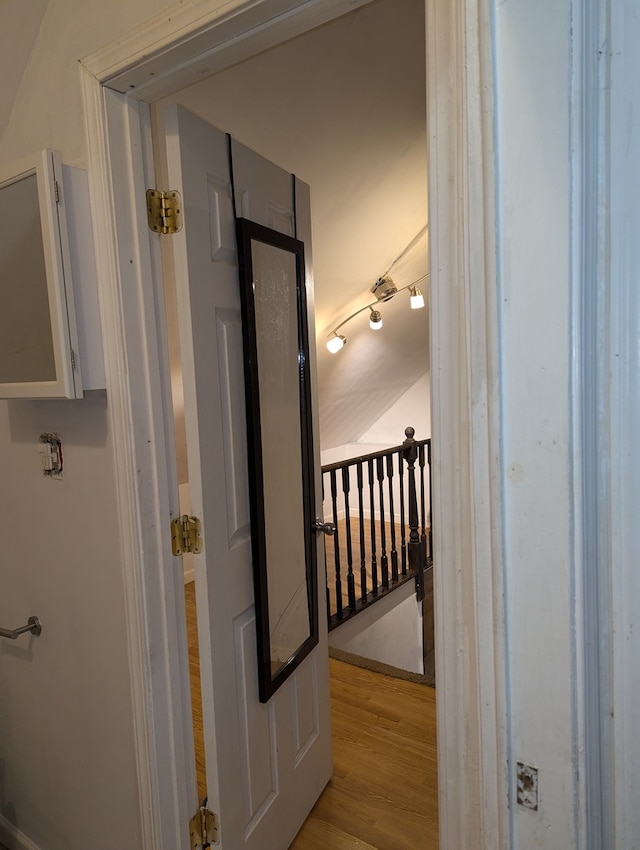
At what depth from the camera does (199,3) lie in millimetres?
994

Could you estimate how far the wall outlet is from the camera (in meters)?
0.58

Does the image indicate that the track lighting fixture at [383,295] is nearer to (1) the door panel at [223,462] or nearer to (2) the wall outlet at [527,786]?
(1) the door panel at [223,462]

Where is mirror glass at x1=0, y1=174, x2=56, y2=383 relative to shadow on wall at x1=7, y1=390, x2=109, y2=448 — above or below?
above

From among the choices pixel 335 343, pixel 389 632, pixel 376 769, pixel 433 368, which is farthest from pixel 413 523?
pixel 433 368

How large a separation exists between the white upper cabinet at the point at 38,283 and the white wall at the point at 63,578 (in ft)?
0.38

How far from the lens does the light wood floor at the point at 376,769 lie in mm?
1784

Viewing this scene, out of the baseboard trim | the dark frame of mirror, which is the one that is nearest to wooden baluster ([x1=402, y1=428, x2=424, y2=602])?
the dark frame of mirror

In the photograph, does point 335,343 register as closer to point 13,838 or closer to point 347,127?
point 347,127

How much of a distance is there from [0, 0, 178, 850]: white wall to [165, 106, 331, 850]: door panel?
0.21 m

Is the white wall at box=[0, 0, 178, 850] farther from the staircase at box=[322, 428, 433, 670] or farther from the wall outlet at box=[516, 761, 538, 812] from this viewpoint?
the staircase at box=[322, 428, 433, 670]

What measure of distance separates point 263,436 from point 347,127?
152 cm

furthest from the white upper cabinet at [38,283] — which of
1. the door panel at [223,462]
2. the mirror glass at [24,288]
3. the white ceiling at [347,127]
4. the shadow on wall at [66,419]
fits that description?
the white ceiling at [347,127]

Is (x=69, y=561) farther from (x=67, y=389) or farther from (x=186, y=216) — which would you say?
(x=186, y=216)

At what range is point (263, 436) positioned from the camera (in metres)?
1.54
